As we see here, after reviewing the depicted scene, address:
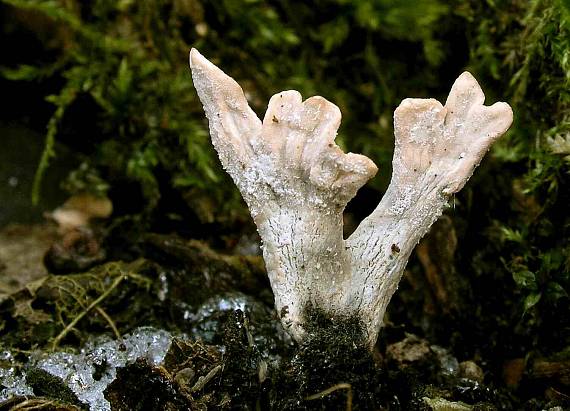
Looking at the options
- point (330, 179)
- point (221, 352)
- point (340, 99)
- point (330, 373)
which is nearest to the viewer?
point (330, 179)

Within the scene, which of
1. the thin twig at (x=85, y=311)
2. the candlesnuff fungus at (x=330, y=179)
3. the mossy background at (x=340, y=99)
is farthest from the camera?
the mossy background at (x=340, y=99)

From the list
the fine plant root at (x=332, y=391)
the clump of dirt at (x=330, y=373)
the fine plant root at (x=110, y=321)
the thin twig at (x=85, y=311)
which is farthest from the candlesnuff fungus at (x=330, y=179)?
the thin twig at (x=85, y=311)

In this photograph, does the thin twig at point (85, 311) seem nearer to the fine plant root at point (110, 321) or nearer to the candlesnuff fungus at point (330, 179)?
the fine plant root at point (110, 321)

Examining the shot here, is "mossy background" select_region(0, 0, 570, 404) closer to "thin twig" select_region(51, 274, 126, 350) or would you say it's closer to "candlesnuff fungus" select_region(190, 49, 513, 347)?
"candlesnuff fungus" select_region(190, 49, 513, 347)

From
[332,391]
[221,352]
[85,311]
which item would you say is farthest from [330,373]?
[85,311]

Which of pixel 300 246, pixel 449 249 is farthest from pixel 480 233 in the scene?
pixel 300 246

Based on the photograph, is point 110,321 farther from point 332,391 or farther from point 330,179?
point 330,179

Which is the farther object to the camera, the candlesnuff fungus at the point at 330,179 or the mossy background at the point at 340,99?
the mossy background at the point at 340,99
